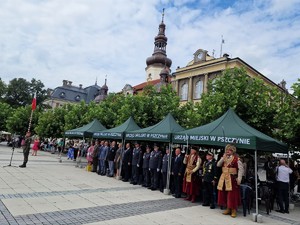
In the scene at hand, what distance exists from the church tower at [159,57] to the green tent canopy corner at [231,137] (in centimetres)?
5140

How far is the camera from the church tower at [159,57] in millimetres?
61094

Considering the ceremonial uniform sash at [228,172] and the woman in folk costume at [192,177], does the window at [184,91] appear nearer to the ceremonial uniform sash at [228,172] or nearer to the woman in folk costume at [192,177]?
the woman in folk costume at [192,177]

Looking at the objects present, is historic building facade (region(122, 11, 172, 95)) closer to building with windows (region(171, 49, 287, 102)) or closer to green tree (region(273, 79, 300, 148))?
building with windows (region(171, 49, 287, 102))

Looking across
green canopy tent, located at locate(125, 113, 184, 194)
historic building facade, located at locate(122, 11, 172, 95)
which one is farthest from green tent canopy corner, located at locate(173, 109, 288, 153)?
historic building facade, located at locate(122, 11, 172, 95)

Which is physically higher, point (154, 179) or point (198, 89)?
point (198, 89)

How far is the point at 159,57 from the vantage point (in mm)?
61219

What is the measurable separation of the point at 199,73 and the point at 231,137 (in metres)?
35.5

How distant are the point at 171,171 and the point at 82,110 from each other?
22.3 meters

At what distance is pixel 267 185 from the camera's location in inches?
376

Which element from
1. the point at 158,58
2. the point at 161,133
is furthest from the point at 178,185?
the point at 158,58

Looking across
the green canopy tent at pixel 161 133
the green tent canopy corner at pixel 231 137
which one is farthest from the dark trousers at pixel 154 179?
the green tent canopy corner at pixel 231 137

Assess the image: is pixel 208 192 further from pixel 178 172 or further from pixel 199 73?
pixel 199 73

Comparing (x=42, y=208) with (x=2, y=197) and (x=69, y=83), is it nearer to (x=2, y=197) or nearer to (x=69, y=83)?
(x=2, y=197)

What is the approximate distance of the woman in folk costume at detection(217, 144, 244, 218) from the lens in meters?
8.07
